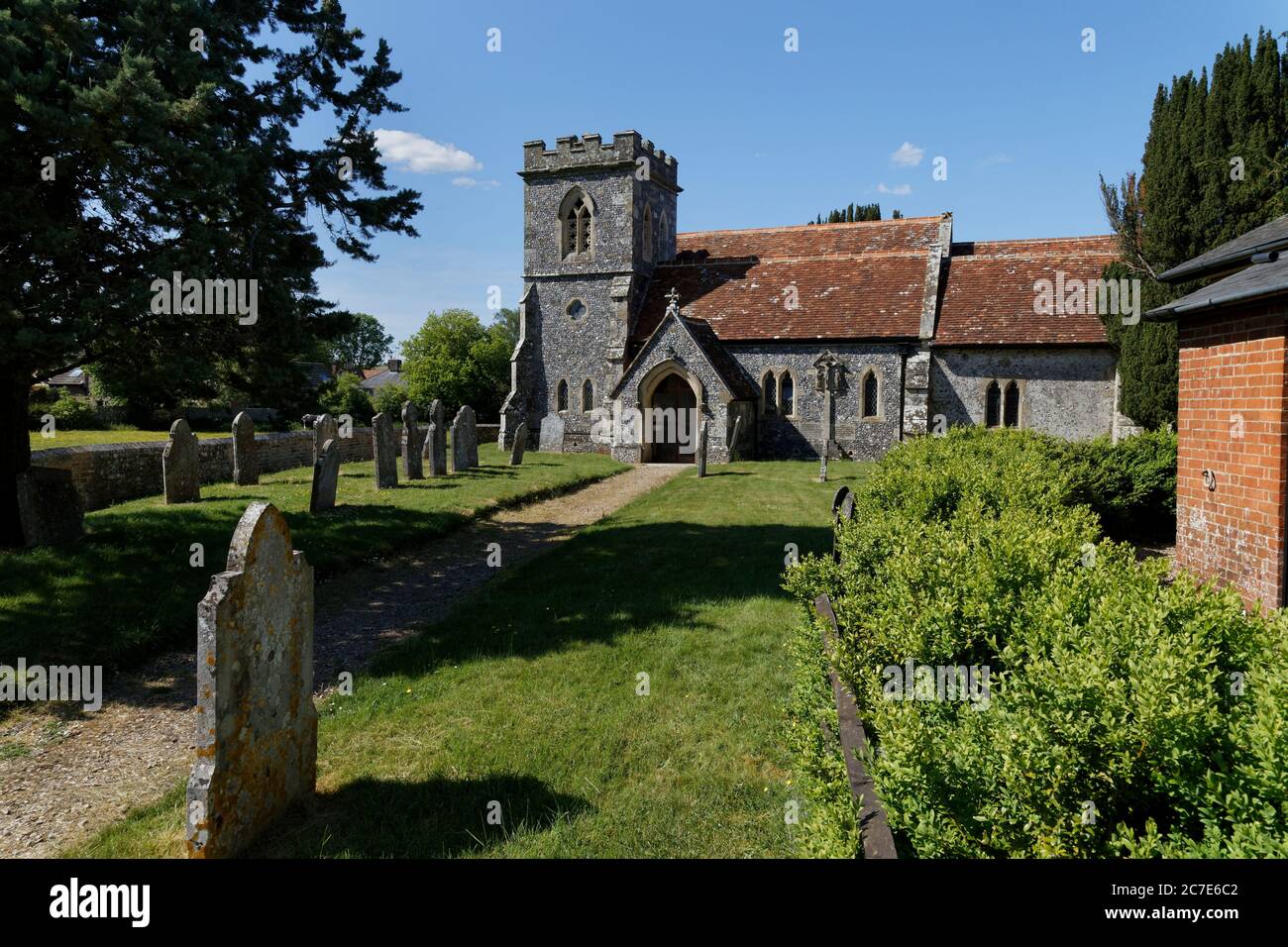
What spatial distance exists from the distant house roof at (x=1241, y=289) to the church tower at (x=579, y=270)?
22594 millimetres

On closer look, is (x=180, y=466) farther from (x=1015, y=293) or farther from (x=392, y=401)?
(x=392, y=401)

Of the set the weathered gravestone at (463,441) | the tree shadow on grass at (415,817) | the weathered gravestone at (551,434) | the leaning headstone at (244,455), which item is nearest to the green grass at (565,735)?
the tree shadow on grass at (415,817)

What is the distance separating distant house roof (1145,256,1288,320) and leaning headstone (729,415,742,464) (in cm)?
1802

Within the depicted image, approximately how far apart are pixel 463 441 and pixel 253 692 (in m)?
16.8

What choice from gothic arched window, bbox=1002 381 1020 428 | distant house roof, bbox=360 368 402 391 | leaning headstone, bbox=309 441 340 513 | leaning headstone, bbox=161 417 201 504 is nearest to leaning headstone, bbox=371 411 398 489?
leaning headstone, bbox=309 441 340 513

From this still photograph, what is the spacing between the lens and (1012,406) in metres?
25.3

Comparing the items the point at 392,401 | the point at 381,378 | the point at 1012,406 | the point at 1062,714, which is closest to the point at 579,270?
the point at 1012,406

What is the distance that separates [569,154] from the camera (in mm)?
30359

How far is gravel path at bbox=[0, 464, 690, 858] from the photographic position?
4758 mm

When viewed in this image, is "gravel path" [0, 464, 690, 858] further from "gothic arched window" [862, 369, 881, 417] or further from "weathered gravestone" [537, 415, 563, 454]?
"weathered gravestone" [537, 415, 563, 454]

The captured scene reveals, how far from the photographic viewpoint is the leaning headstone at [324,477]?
13.5 m
